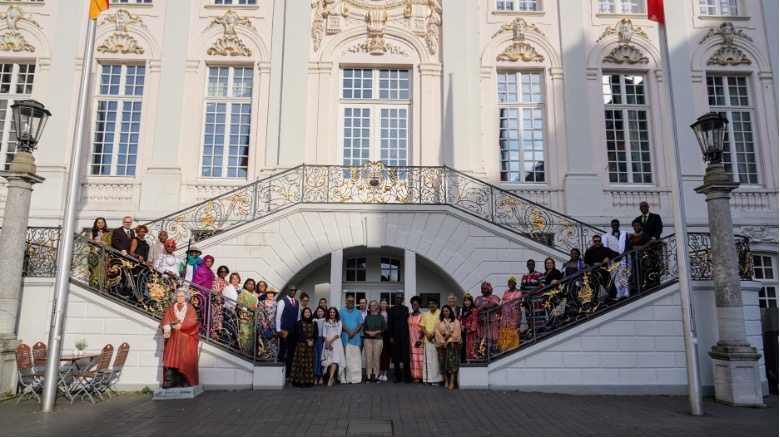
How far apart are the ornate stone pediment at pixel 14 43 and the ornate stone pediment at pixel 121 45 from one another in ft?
6.46

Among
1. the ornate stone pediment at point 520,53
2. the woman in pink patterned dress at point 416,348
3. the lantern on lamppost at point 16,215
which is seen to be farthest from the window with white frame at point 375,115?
the lantern on lamppost at point 16,215

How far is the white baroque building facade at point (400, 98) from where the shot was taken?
48.5 feet

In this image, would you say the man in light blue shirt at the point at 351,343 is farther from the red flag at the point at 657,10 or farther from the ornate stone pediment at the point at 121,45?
the ornate stone pediment at the point at 121,45

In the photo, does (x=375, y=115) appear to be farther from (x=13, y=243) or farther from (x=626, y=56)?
(x=13, y=243)

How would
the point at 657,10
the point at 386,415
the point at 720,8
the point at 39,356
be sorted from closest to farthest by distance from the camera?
the point at 386,415, the point at 657,10, the point at 39,356, the point at 720,8

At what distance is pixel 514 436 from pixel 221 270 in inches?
241

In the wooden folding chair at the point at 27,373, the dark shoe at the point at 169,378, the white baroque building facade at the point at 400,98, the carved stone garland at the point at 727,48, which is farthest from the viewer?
the carved stone garland at the point at 727,48

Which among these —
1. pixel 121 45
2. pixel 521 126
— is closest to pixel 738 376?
pixel 521 126

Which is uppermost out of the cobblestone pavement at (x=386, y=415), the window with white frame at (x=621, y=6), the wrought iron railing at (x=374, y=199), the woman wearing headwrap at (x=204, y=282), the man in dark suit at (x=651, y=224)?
the window with white frame at (x=621, y=6)

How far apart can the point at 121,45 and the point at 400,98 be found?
7823 mm

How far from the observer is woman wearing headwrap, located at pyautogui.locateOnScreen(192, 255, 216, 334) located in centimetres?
974

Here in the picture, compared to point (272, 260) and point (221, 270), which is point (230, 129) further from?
point (221, 270)

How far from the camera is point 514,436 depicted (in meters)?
6.41

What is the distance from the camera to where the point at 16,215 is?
30.8ft
